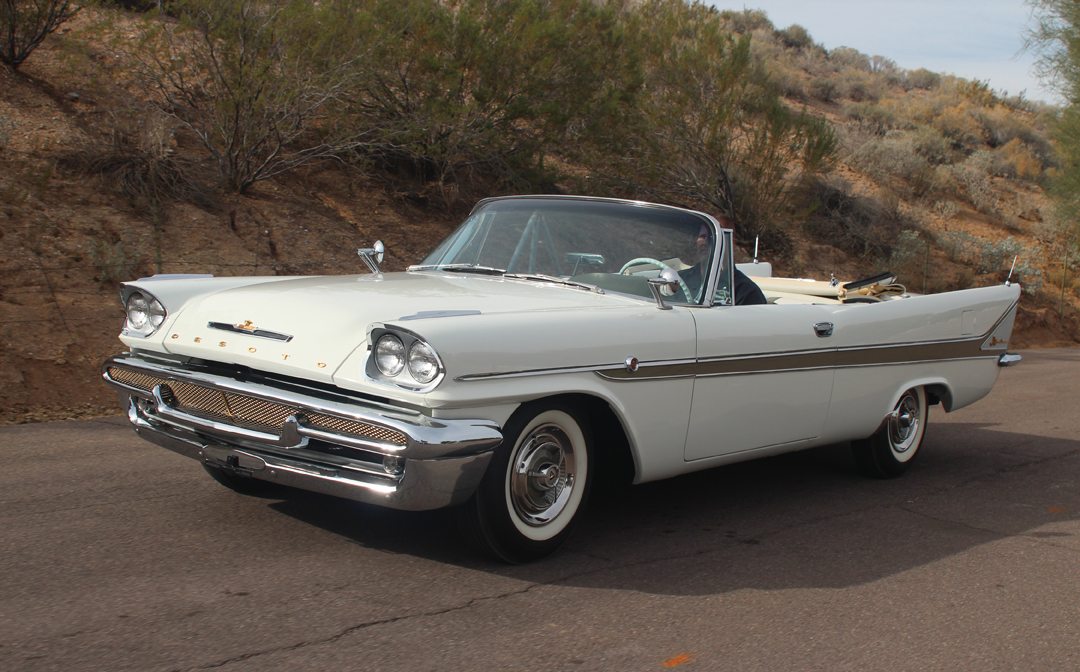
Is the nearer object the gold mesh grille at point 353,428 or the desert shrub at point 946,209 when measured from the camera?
the gold mesh grille at point 353,428

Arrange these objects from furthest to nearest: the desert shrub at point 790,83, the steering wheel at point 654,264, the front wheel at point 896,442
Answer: the desert shrub at point 790,83, the front wheel at point 896,442, the steering wheel at point 654,264

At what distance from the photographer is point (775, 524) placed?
17.6 ft

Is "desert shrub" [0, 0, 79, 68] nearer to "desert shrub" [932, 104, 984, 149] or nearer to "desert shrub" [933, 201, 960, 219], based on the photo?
"desert shrub" [933, 201, 960, 219]

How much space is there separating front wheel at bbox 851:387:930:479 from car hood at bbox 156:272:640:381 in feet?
7.09

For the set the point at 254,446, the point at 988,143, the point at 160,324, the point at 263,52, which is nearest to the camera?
the point at 254,446

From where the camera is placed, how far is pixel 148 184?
12.3 meters

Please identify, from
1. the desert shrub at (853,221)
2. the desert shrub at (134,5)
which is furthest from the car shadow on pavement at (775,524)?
the desert shrub at (853,221)

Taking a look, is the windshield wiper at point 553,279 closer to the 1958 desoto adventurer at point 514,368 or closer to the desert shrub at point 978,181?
the 1958 desoto adventurer at point 514,368

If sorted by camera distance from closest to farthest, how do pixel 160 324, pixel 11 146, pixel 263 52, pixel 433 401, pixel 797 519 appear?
pixel 433 401 → pixel 160 324 → pixel 797 519 → pixel 11 146 → pixel 263 52

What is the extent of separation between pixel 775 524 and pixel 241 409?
2614 mm

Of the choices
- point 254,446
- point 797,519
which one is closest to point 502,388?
point 254,446

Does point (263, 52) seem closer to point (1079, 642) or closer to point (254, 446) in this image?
point (254, 446)

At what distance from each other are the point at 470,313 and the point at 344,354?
20.7 inches

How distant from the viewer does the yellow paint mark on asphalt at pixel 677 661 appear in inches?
138
